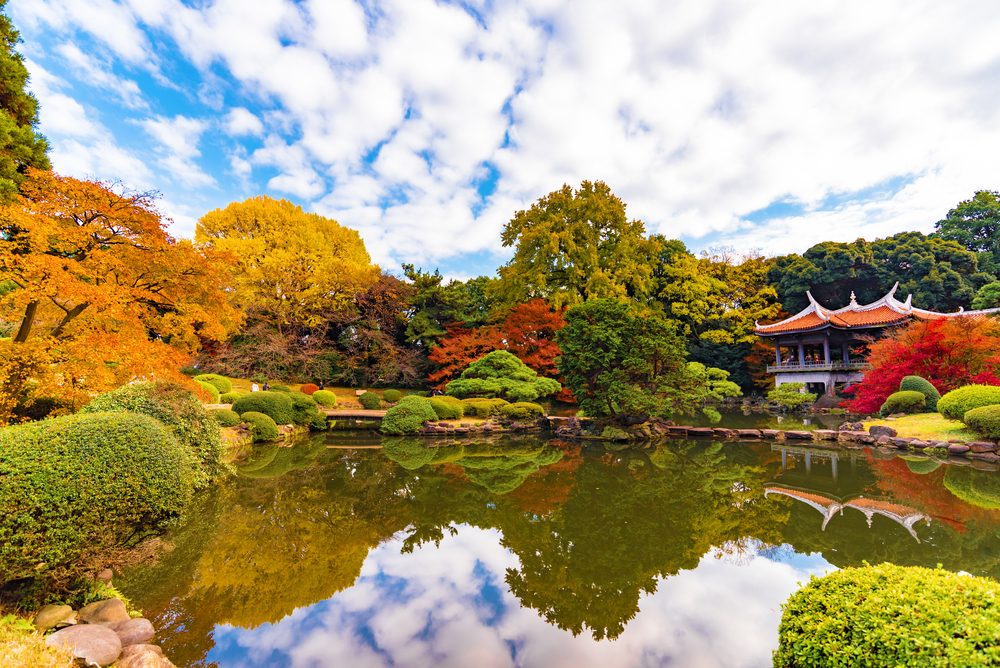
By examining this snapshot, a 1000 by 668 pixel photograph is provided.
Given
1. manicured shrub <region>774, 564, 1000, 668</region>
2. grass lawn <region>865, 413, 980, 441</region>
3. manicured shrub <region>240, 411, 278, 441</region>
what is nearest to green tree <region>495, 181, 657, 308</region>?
grass lawn <region>865, 413, 980, 441</region>

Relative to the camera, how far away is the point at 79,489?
2994 millimetres

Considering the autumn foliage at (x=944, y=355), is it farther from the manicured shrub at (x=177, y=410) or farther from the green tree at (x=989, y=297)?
the manicured shrub at (x=177, y=410)

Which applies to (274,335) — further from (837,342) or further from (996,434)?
(837,342)

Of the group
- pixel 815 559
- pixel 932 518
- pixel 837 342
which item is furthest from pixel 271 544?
pixel 837 342

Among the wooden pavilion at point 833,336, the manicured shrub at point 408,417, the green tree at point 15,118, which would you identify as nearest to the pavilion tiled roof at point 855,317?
the wooden pavilion at point 833,336

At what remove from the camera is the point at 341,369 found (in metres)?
22.1

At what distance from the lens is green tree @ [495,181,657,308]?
63.1 ft

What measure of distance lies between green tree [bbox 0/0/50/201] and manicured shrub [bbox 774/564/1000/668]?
36.9 feet

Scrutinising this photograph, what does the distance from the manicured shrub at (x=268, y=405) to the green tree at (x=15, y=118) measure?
7084 millimetres

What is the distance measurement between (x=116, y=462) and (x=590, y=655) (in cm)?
381

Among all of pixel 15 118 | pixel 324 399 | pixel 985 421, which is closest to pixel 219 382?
pixel 324 399

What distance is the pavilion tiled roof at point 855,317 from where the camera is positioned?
18141 millimetres

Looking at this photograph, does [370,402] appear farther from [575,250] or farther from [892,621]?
[892,621]

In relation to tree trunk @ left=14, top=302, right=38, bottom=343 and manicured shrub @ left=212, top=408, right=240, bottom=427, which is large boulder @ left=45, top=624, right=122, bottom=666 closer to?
tree trunk @ left=14, top=302, right=38, bottom=343
